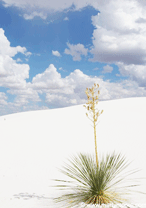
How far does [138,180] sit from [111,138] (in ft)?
25.7

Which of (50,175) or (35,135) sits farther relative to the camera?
(35,135)

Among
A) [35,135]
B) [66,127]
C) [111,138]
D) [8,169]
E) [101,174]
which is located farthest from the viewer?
[66,127]

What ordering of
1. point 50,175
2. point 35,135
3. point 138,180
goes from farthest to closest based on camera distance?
point 35,135, point 50,175, point 138,180

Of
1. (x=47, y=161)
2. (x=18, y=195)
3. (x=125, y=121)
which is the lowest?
(x=18, y=195)

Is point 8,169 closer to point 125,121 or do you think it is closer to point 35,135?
point 35,135

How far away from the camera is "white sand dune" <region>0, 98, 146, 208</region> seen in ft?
22.7

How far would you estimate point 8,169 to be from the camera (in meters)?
9.90

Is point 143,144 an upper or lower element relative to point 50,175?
upper

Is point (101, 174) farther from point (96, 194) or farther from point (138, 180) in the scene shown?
point (138, 180)

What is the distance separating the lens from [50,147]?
13992 mm

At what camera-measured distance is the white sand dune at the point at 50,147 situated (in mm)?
6914

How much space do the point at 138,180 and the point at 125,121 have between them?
12.7m

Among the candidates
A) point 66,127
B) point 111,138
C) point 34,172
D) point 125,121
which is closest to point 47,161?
point 34,172

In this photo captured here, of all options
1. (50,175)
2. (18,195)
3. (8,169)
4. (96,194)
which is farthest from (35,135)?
(96,194)
